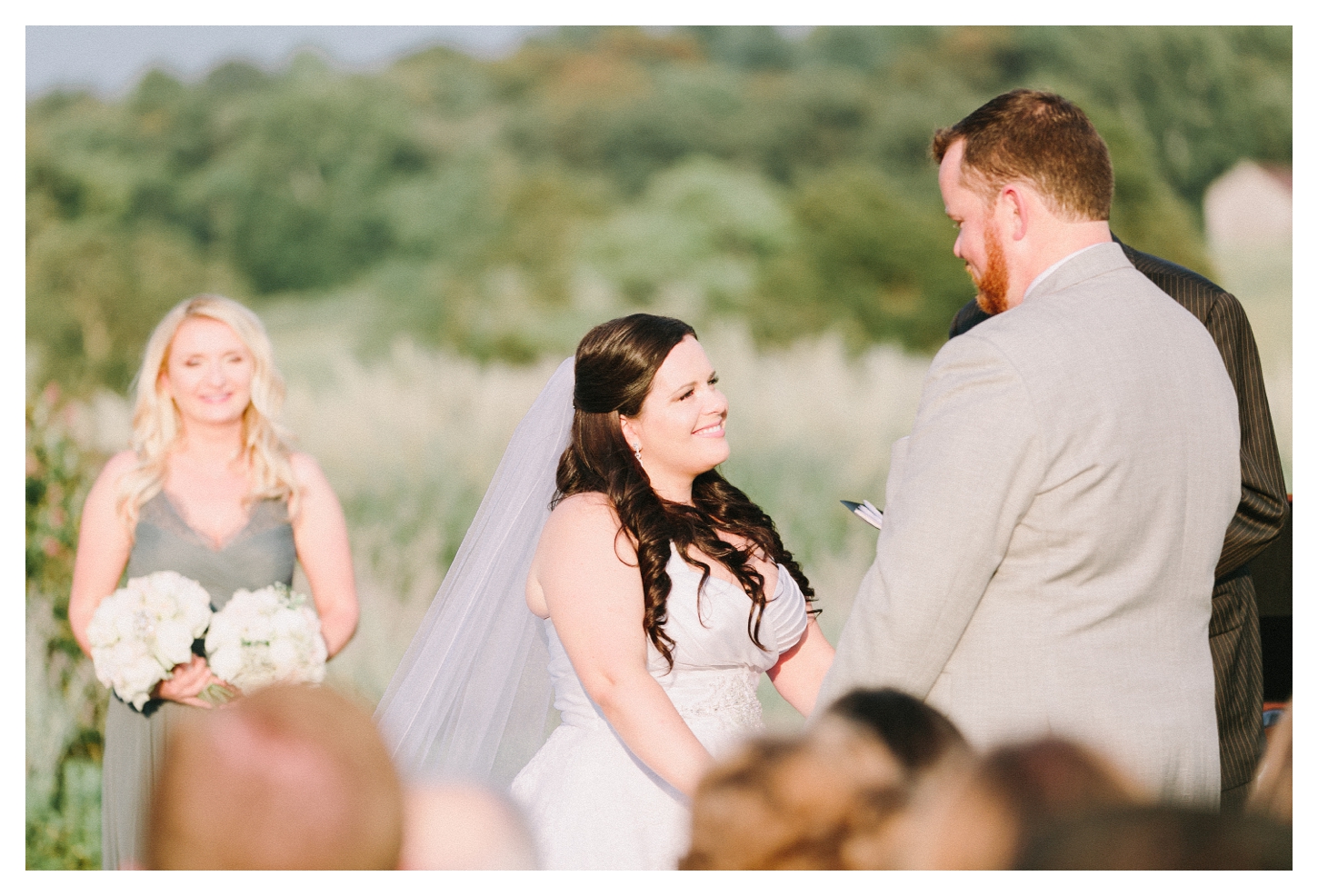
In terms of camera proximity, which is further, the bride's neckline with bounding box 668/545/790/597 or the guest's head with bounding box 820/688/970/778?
the bride's neckline with bounding box 668/545/790/597

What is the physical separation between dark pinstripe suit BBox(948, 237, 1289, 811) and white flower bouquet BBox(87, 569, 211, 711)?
9.08ft

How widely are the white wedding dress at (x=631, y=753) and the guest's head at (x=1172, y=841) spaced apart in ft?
5.78

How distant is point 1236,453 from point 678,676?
1.31m

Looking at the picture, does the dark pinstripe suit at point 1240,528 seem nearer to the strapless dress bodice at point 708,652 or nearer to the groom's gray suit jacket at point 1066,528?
the groom's gray suit jacket at point 1066,528

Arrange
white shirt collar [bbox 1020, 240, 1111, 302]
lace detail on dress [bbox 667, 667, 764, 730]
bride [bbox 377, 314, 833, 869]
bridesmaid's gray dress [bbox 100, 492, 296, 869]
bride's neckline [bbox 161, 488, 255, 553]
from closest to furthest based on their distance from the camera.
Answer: white shirt collar [bbox 1020, 240, 1111, 302] → bride [bbox 377, 314, 833, 869] → lace detail on dress [bbox 667, 667, 764, 730] → bridesmaid's gray dress [bbox 100, 492, 296, 869] → bride's neckline [bbox 161, 488, 255, 553]

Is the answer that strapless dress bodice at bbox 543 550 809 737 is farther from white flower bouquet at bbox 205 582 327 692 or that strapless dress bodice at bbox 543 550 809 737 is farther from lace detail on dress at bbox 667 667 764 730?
white flower bouquet at bbox 205 582 327 692

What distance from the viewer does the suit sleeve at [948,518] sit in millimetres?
1979

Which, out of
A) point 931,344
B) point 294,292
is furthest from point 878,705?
point 294,292

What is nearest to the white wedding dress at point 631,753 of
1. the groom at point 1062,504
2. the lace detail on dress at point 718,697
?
the lace detail on dress at point 718,697

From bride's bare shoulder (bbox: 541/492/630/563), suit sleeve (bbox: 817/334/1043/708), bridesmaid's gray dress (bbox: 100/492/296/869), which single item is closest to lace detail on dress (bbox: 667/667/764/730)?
bride's bare shoulder (bbox: 541/492/630/563)

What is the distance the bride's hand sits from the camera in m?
3.48

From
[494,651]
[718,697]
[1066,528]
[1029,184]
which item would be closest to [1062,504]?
[1066,528]

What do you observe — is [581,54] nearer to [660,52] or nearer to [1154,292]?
[660,52]

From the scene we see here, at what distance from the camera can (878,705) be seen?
4.19 ft
